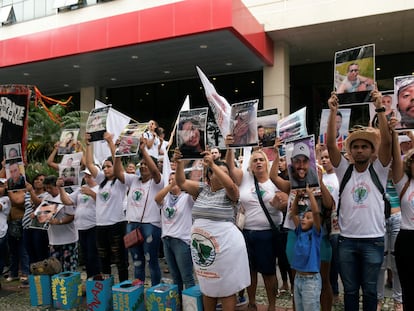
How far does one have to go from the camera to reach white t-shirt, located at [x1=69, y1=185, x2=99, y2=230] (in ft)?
18.5

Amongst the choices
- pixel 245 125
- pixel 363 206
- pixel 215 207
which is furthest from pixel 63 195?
pixel 363 206

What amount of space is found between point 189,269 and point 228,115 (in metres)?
1.74

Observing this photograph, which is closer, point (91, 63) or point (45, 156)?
point (45, 156)

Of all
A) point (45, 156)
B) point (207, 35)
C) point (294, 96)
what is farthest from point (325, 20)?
point (45, 156)

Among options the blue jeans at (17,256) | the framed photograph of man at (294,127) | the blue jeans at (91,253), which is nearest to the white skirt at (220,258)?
the framed photograph of man at (294,127)

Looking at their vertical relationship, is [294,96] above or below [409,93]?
above

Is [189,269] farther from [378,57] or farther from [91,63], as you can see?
[378,57]

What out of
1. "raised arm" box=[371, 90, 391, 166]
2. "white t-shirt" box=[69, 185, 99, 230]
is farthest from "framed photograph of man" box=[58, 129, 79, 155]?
"raised arm" box=[371, 90, 391, 166]

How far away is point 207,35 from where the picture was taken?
1177cm

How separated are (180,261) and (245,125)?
1.70m

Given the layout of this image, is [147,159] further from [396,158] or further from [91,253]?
[396,158]

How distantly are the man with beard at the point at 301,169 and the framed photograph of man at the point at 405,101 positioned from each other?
33.9 inches

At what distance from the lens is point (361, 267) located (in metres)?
3.63

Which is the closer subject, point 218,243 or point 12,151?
point 218,243
